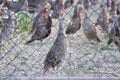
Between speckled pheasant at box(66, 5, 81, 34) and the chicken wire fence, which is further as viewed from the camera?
speckled pheasant at box(66, 5, 81, 34)

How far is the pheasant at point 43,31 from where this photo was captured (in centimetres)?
650

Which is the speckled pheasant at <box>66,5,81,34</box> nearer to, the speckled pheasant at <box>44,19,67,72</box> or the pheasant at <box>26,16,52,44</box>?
the pheasant at <box>26,16,52,44</box>

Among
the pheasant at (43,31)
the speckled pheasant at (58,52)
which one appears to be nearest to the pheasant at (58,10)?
the pheasant at (43,31)

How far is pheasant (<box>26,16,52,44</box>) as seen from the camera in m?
6.50

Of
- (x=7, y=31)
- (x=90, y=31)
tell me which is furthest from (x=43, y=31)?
(x=90, y=31)

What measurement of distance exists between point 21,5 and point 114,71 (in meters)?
5.26

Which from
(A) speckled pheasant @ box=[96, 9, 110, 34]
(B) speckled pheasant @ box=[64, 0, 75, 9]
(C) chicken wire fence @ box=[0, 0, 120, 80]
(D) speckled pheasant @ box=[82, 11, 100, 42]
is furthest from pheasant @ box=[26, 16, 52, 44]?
(B) speckled pheasant @ box=[64, 0, 75, 9]

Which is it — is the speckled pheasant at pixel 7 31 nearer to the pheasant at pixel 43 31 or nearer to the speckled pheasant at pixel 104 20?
the pheasant at pixel 43 31

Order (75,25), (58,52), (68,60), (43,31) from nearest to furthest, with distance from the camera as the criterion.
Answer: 1. (58,52)
2. (68,60)
3. (43,31)
4. (75,25)

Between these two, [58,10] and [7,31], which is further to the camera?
[58,10]

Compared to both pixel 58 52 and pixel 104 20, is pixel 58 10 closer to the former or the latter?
pixel 104 20

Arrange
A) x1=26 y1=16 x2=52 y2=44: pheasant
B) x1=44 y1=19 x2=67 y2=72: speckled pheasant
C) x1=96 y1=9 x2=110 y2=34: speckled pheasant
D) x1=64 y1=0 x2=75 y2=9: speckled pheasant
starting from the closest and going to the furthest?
x1=44 y1=19 x2=67 y2=72: speckled pheasant, x1=26 y1=16 x2=52 y2=44: pheasant, x1=96 y1=9 x2=110 y2=34: speckled pheasant, x1=64 y1=0 x2=75 y2=9: speckled pheasant

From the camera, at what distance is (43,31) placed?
21.8ft

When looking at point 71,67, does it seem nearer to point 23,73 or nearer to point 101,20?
point 23,73
